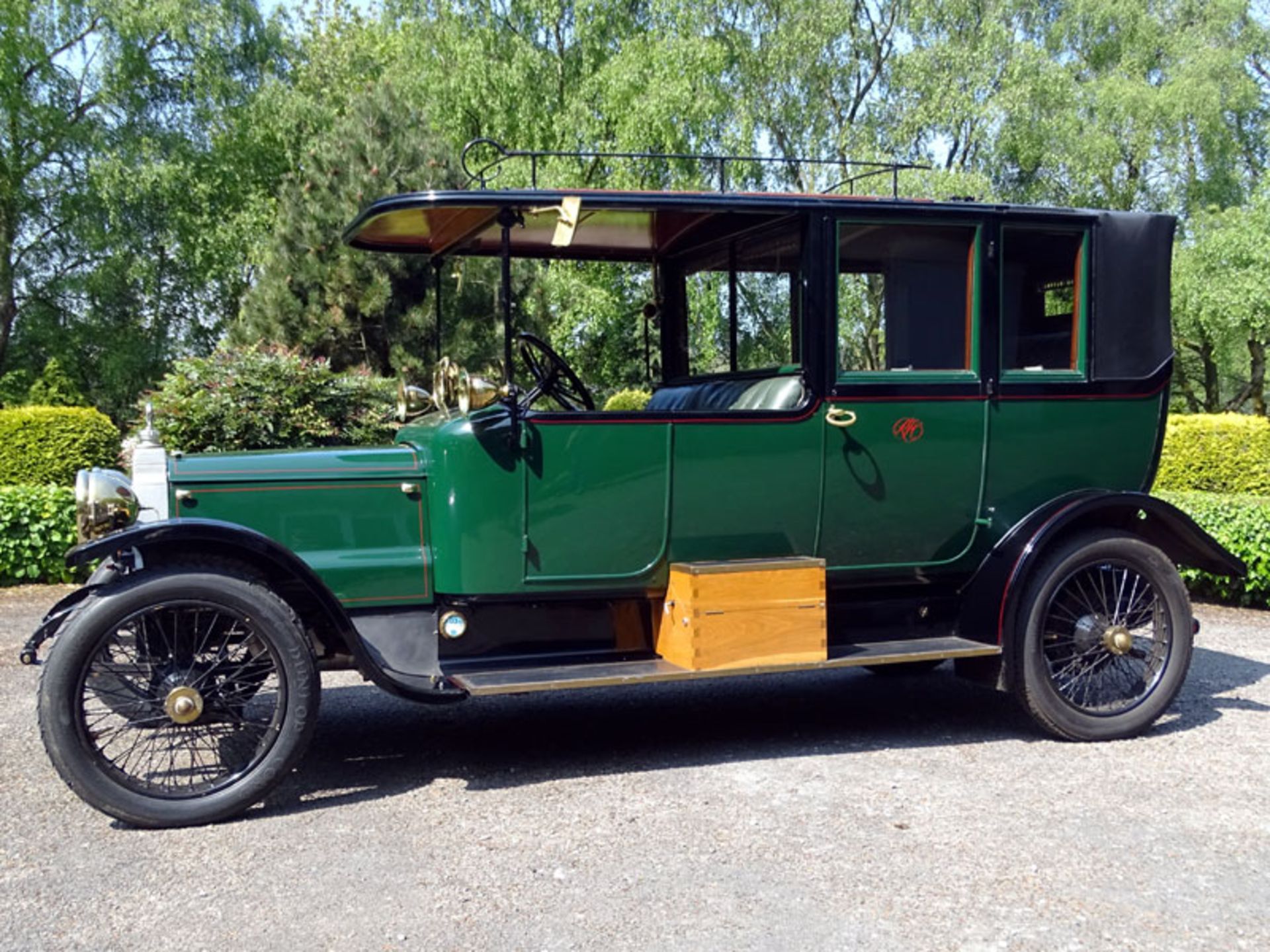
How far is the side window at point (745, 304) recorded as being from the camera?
5.05 m

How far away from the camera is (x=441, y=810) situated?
4180 mm

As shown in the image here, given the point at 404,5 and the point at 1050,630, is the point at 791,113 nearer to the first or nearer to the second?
the point at 404,5

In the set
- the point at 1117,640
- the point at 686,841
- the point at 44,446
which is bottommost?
the point at 686,841

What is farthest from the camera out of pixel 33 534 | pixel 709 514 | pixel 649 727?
pixel 33 534

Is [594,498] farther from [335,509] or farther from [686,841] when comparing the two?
[686,841]

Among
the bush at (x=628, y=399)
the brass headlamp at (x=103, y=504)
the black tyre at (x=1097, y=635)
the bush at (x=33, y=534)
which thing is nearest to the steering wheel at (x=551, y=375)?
the bush at (x=628, y=399)

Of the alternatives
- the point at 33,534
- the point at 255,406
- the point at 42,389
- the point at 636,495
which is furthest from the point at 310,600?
the point at 42,389

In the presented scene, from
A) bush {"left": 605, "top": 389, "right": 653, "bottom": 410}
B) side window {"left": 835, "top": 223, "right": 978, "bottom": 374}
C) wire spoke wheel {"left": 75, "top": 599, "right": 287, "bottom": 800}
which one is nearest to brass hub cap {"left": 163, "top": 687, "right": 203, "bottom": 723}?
wire spoke wheel {"left": 75, "top": 599, "right": 287, "bottom": 800}

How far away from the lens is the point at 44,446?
10984mm

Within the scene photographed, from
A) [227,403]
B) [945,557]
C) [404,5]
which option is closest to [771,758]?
[945,557]

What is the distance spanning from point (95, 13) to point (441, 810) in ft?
68.1

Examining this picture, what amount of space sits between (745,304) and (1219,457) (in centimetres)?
772

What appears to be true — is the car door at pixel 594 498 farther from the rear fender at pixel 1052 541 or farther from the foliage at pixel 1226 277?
the foliage at pixel 1226 277

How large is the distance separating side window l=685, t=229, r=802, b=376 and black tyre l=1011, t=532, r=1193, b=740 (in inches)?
61.4
